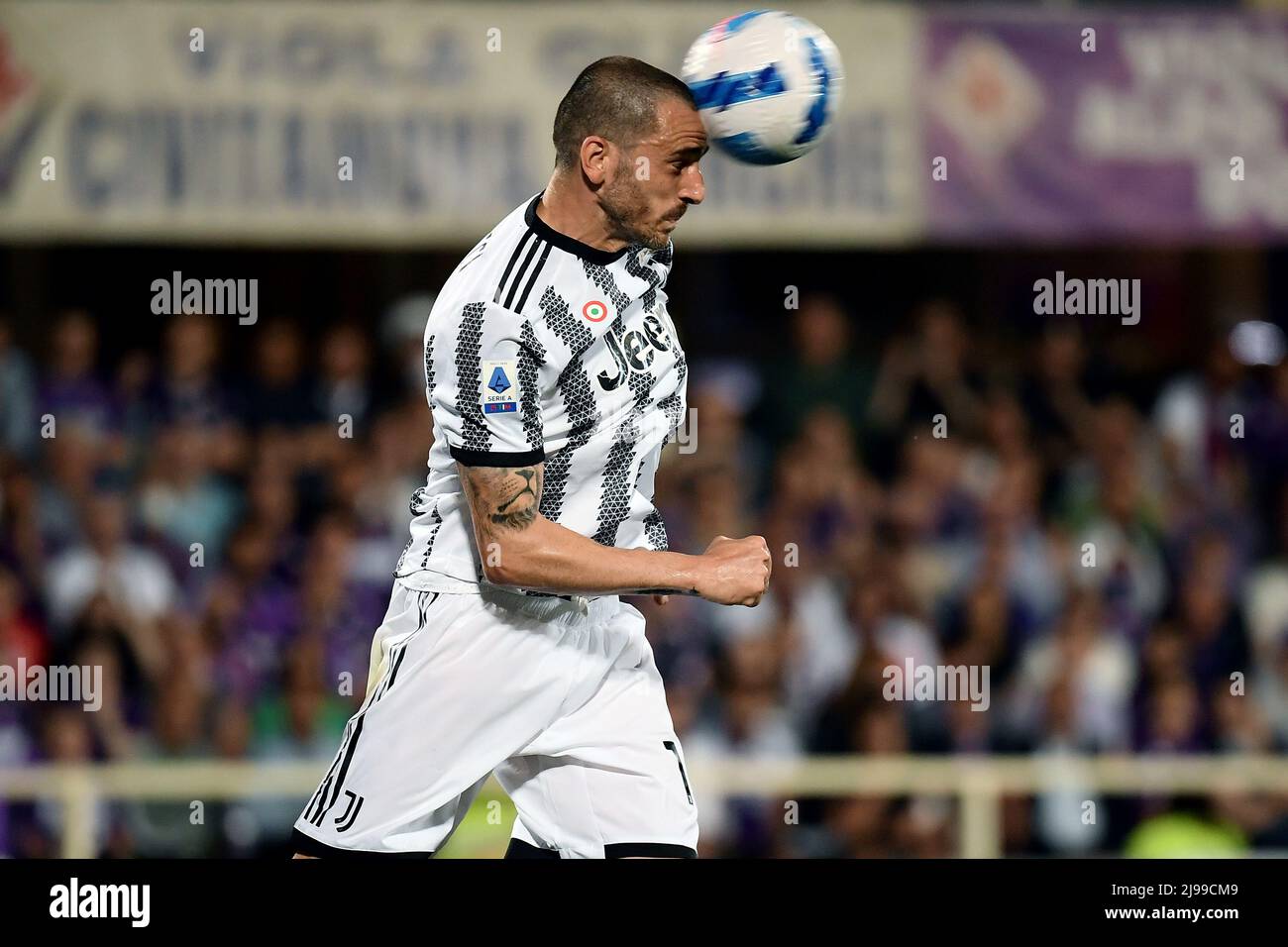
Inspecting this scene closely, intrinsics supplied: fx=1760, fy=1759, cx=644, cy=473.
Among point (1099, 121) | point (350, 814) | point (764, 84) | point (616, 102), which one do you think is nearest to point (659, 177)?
point (616, 102)

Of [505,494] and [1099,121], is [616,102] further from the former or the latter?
[1099,121]

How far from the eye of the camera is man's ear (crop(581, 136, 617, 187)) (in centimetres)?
370

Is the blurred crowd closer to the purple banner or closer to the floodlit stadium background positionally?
the floodlit stadium background

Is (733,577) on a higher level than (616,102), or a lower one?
lower

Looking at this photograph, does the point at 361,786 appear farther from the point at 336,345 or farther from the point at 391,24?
the point at 391,24

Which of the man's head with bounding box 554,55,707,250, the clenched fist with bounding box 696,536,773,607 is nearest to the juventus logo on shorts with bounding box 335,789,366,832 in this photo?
the clenched fist with bounding box 696,536,773,607

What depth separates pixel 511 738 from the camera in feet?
12.2

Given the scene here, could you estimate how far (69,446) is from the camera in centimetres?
793

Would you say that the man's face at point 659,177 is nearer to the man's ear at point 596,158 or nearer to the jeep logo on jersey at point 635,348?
the man's ear at point 596,158

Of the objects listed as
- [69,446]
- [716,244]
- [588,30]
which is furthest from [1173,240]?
[69,446]

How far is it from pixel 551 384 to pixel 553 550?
1.16ft

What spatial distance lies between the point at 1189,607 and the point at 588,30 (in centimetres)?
389

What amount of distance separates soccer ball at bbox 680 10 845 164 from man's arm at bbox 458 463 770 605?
2.85 ft

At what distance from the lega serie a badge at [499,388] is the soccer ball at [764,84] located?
720mm
